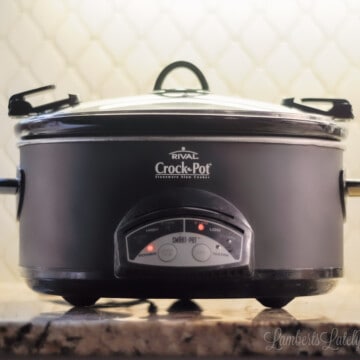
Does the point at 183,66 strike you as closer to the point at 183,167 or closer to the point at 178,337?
the point at 183,167

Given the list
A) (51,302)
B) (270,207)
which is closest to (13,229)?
(51,302)

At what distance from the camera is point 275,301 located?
1.02 metres

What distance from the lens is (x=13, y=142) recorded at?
4.81 feet

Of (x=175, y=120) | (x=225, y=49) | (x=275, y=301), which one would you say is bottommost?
(x=275, y=301)

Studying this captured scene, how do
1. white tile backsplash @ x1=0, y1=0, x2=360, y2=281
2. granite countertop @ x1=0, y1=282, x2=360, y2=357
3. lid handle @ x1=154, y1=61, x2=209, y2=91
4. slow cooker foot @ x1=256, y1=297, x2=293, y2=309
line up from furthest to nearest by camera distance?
white tile backsplash @ x1=0, y1=0, x2=360, y2=281 → lid handle @ x1=154, y1=61, x2=209, y2=91 → slow cooker foot @ x1=256, y1=297, x2=293, y2=309 → granite countertop @ x1=0, y1=282, x2=360, y2=357

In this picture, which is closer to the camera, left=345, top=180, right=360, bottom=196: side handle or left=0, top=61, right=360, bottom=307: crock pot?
left=0, top=61, right=360, bottom=307: crock pot

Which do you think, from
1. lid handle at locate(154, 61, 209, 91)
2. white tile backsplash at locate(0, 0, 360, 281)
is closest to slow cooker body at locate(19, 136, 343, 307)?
lid handle at locate(154, 61, 209, 91)

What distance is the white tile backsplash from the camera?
1.44m

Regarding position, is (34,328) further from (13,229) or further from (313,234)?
(13,229)

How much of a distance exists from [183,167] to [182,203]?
1.6 inches

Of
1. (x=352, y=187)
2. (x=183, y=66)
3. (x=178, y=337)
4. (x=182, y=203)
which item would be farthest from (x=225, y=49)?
(x=178, y=337)

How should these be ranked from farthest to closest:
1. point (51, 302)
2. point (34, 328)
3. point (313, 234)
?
point (51, 302)
point (313, 234)
point (34, 328)

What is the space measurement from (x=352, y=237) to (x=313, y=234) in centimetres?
48

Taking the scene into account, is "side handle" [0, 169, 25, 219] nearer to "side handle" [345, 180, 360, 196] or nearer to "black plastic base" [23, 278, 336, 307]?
"black plastic base" [23, 278, 336, 307]
